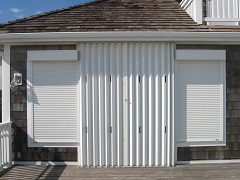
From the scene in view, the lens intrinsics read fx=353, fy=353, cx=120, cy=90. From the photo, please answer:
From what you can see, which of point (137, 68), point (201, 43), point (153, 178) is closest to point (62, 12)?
point (137, 68)

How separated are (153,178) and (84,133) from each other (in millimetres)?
1777

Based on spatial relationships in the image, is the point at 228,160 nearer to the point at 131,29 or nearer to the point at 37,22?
the point at 131,29

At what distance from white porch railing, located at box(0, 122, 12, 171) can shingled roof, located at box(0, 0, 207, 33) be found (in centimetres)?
211

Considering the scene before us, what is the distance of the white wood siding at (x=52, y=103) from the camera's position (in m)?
7.44

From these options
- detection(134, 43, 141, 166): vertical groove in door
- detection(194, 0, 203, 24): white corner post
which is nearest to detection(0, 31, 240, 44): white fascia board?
detection(134, 43, 141, 166): vertical groove in door

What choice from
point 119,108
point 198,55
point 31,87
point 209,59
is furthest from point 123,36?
point 31,87

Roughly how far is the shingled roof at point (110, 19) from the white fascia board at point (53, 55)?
55 centimetres

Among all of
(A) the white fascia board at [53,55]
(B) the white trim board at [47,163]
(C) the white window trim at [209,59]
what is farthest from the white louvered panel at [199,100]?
(B) the white trim board at [47,163]

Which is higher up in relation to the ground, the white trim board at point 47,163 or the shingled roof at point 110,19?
the shingled roof at point 110,19

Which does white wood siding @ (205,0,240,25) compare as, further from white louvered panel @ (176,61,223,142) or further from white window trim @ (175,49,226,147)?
white louvered panel @ (176,61,223,142)

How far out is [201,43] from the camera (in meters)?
7.41

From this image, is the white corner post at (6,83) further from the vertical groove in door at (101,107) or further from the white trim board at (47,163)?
the vertical groove in door at (101,107)

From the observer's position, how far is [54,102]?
7.46 m

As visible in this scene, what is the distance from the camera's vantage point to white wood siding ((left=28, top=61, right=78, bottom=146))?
744 centimetres
